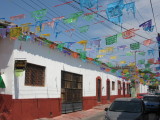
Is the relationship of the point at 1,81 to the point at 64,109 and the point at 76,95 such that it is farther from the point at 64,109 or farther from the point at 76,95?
the point at 76,95

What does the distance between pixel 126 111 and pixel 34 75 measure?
626 cm

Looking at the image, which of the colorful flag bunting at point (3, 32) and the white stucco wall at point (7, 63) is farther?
the white stucco wall at point (7, 63)

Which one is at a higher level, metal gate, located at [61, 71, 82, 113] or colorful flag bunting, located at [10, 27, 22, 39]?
colorful flag bunting, located at [10, 27, 22, 39]

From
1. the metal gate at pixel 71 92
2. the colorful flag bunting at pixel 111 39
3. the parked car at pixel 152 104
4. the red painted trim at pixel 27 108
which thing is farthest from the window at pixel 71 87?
the parked car at pixel 152 104

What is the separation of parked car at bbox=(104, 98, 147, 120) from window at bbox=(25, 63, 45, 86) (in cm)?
528

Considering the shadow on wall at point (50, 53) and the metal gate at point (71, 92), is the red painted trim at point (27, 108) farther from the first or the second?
the shadow on wall at point (50, 53)

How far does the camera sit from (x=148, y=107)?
1839 cm

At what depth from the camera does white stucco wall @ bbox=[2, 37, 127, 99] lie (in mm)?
11523

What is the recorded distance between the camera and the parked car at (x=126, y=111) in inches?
350

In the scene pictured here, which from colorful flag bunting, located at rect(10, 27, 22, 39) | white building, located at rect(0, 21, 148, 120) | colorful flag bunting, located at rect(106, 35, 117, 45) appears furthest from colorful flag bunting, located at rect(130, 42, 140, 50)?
colorful flag bunting, located at rect(10, 27, 22, 39)

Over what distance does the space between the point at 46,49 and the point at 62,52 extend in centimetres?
222

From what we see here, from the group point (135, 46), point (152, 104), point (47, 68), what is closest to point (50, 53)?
point (47, 68)

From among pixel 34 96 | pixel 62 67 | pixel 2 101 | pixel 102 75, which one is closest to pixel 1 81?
pixel 2 101

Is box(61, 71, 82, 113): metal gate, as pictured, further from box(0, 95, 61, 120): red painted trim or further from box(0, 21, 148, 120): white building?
box(0, 95, 61, 120): red painted trim
